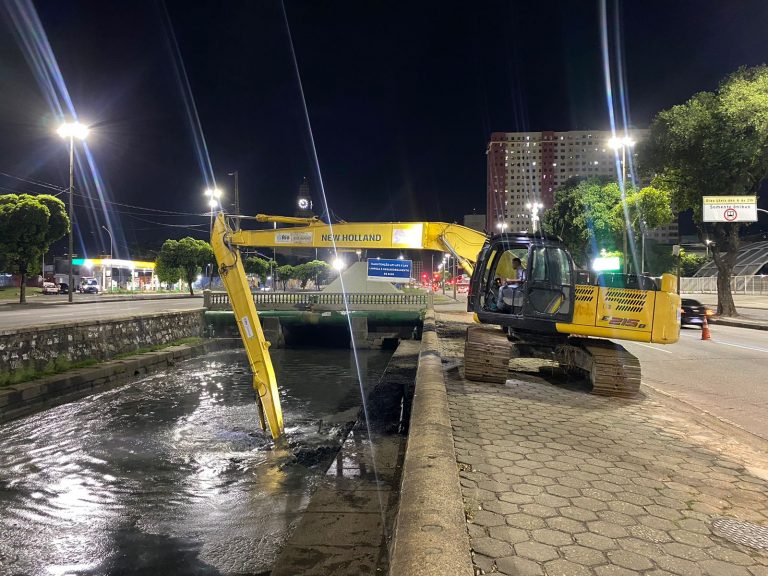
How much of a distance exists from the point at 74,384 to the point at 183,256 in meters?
37.7

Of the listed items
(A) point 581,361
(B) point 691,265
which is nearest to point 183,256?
(A) point 581,361

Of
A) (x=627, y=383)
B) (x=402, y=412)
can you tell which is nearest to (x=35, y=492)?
(x=402, y=412)

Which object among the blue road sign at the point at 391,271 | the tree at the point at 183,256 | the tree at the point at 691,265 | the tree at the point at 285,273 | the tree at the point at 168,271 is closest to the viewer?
the blue road sign at the point at 391,271

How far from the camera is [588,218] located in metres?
37.6

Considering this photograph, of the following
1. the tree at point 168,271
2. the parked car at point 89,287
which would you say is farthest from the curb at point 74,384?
the parked car at point 89,287

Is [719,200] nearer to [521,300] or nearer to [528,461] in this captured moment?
[521,300]

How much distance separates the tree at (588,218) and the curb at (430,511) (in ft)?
111

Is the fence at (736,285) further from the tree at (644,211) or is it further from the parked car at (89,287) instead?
the parked car at (89,287)

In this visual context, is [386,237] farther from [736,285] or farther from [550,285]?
[736,285]

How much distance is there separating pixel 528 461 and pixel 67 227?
114 feet

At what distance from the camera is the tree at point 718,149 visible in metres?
21.3

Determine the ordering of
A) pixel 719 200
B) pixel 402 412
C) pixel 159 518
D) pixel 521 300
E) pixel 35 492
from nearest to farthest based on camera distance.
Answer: pixel 159 518, pixel 35 492, pixel 521 300, pixel 402 412, pixel 719 200

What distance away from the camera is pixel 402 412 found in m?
8.77

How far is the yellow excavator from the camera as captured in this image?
23.7 feet
